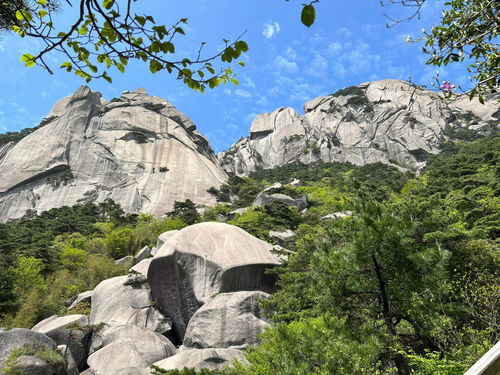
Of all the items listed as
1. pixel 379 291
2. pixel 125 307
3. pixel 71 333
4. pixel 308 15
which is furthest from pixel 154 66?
pixel 125 307

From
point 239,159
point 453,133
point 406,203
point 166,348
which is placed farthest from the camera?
point 239,159

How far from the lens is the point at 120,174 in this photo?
4466 cm

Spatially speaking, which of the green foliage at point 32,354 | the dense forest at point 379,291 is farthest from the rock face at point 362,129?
the green foliage at point 32,354

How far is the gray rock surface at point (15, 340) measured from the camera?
31.5 ft

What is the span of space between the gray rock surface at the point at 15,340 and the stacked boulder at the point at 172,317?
0.02 metres

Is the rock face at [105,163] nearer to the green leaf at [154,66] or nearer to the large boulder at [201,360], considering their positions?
the large boulder at [201,360]

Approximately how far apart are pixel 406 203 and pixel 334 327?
205 inches

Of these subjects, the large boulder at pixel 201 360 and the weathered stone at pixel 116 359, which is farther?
the weathered stone at pixel 116 359

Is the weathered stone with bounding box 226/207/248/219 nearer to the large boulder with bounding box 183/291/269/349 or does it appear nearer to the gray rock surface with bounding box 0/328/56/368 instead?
the large boulder with bounding box 183/291/269/349

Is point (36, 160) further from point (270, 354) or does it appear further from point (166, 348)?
point (270, 354)

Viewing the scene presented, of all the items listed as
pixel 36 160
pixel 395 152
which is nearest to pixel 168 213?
pixel 36 160

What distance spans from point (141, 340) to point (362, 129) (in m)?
63.5

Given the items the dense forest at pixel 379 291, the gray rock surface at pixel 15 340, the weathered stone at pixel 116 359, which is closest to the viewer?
the dense forest at pixel 379 291

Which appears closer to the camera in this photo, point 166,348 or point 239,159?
point 166,348
